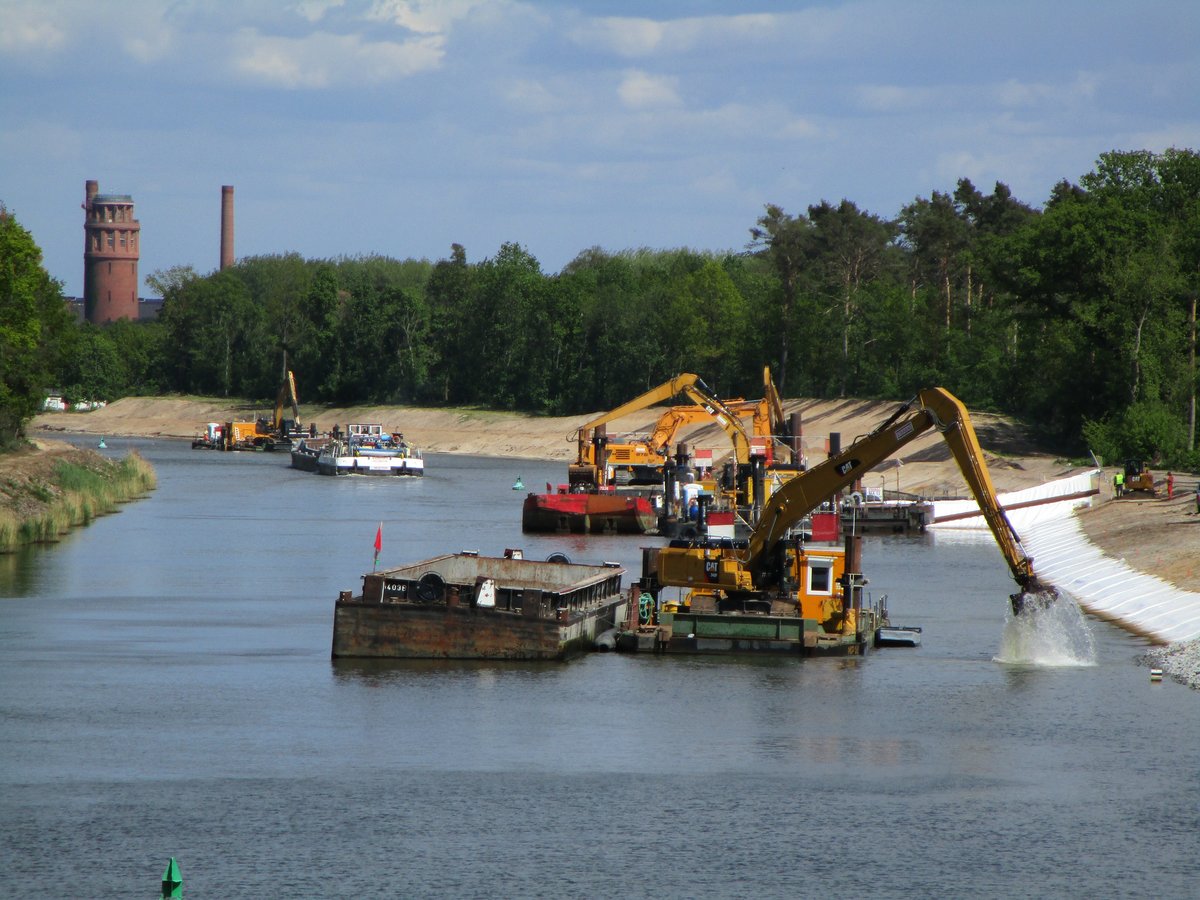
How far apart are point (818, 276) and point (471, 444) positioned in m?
43.6

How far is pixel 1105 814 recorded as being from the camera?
89.9 ft

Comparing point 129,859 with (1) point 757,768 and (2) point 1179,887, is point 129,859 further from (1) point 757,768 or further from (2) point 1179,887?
(2) point 1179,887

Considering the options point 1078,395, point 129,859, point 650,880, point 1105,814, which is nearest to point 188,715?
point 129,859

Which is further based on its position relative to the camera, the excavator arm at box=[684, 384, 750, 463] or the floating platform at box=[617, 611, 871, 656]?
the excavator arm at box=[684, 384, 750, 463]

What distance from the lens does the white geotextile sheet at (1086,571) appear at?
48344mm

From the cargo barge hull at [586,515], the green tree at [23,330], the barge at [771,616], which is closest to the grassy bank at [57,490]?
the green tree at [23,330]

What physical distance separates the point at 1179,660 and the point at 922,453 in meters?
74.8

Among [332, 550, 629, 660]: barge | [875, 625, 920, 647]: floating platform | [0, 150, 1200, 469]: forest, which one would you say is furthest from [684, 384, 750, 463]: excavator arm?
[332, 550, 629, 660]: barge

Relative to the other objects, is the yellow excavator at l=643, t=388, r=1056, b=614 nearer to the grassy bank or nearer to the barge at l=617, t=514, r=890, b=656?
the barge at l=617, t=514, r=890, b=656

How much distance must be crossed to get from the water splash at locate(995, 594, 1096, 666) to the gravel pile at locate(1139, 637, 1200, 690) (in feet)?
5.06

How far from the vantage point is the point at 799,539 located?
41.0 meters

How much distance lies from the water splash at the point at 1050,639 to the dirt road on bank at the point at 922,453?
11.1m

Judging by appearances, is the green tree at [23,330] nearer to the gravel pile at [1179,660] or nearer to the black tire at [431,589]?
the black tire at [431,589]

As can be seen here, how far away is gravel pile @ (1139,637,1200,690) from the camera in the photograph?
128 ft
